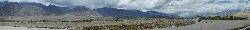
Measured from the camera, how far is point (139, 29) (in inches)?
3588

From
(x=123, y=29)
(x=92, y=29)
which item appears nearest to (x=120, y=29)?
(x=123, y=29)

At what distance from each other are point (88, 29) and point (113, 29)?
730 centimetres

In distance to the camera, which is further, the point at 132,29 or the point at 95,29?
the point at 95,29

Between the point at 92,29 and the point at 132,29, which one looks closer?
the point at 132,29

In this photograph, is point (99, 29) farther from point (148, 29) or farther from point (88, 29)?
point (148, 29)

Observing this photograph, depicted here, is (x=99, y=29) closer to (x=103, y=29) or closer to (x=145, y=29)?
(x=103, y=29)

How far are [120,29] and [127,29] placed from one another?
179 cm

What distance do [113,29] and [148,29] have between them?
20.3 feet

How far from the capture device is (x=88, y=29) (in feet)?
319

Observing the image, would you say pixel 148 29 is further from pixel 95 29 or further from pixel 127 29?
pixel 95 29

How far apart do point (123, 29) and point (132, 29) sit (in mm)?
3426

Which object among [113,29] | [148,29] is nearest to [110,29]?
[113,29]

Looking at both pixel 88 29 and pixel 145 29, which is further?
pixel 88 29

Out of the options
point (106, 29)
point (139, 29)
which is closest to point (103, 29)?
point (106, 29)
